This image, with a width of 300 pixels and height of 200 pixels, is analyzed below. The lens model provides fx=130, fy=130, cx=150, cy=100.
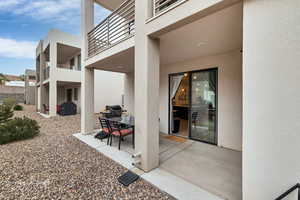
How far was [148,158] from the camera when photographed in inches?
111

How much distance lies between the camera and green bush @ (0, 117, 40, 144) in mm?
4652

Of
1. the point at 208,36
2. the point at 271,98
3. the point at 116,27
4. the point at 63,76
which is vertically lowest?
the point at 271,98

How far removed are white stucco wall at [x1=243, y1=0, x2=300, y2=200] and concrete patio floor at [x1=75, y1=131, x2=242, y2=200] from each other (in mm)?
758

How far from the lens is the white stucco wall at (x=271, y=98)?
1.36 m

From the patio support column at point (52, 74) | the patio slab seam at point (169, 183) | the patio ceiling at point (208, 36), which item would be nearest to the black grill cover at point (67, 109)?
the patio support column at point (52, 74)

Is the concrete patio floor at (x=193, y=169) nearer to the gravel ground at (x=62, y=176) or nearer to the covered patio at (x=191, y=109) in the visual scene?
the covered patio at (x=191, y=109)

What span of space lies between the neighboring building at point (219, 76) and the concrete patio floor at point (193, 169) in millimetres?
101

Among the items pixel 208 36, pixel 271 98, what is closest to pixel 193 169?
pixel 271 98

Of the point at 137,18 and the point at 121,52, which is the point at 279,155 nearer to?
the point at 137,18

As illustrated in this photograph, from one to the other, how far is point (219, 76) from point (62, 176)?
484cm

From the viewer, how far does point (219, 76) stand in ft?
13.5

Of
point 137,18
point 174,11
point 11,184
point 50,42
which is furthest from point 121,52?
point 50,42

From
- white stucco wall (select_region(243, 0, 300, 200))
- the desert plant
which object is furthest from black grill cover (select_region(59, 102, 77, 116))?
white stucco wall (select_region(243, 0, 300, 200))

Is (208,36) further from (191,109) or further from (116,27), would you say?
(116,27)
